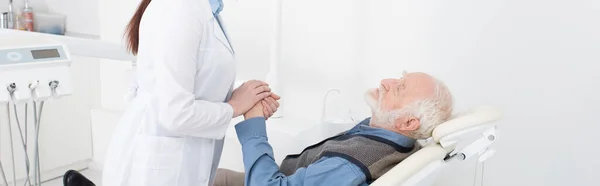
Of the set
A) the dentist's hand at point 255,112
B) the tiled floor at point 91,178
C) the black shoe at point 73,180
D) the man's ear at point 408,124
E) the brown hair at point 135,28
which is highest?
the brown hair at point 135,28

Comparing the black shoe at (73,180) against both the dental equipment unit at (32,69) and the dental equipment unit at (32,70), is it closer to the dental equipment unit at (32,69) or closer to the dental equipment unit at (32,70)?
the dental equipment unit at (32,69)

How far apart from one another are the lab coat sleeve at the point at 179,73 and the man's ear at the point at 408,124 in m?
0.51

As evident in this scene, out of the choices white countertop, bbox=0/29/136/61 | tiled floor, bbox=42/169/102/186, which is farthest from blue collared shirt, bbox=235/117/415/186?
tiled floor, bbox=42/169/102/186

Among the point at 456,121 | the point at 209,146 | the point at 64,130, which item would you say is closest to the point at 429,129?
the point at 456,121

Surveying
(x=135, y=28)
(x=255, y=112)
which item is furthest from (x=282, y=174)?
(x=135, y=28)

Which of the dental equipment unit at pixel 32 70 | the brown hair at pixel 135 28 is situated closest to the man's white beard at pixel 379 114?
the brown hair at pixel 135 28

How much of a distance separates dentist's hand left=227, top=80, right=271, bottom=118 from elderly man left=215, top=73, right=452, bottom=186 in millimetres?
22

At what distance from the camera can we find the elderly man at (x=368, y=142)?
48.0 inches

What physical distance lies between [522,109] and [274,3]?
1010mm

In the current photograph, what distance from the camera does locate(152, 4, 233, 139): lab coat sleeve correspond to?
1.16 metres

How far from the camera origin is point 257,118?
132 cm

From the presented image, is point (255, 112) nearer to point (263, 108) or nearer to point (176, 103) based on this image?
point (263, 108)

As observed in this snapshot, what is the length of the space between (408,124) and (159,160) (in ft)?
2.13

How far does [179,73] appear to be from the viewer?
117 centimetres
